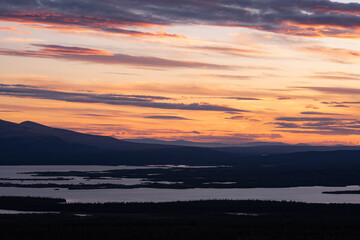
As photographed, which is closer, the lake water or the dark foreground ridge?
the dark foreground ridge

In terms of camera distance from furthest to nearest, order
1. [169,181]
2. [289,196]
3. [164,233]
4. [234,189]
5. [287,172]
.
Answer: [287,172] < [169,181] < [234,189] < [289,196] < [164,233]

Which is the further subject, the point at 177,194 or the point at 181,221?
the point at 177,194

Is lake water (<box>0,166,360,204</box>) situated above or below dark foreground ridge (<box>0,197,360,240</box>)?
below

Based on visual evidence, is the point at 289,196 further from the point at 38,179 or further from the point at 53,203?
the point at 38,179

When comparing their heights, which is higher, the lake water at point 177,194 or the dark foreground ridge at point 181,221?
the dark foreground ridge at point 181,221

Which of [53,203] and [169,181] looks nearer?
[53,203]

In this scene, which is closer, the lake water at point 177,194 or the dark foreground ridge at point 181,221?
the dark foreground ridge at point 181,221

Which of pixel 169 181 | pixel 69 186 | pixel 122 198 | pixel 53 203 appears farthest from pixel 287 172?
pixel 53 203

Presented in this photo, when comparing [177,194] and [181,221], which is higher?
[181,221]
